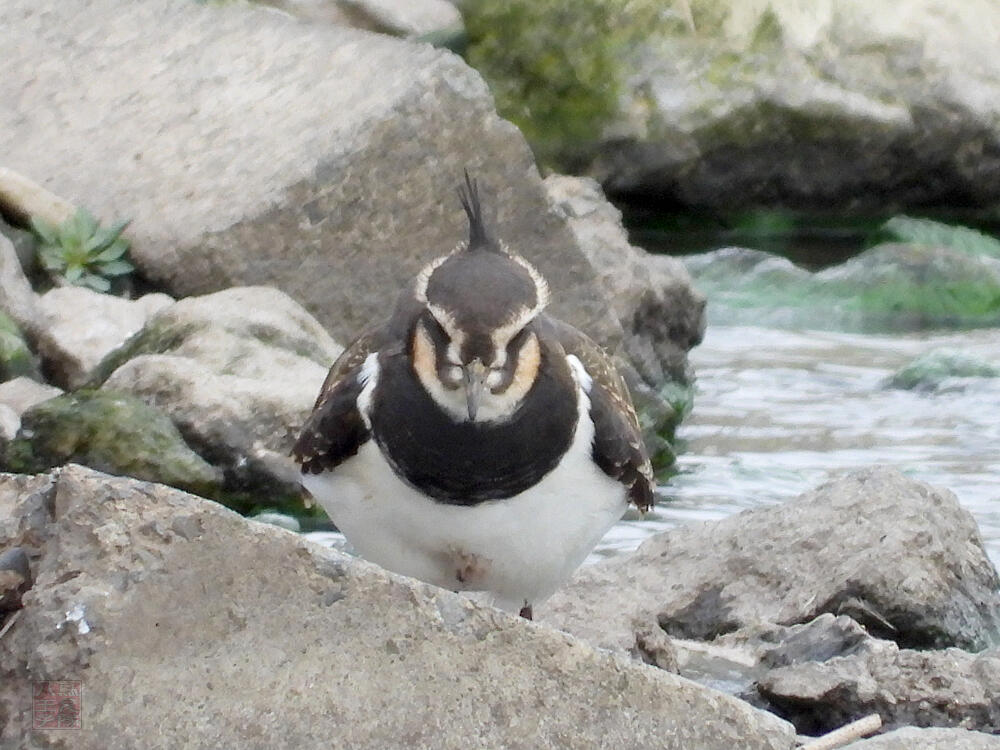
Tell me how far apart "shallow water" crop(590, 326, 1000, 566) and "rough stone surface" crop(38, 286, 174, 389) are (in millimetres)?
2203

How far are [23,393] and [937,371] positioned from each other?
504 cm

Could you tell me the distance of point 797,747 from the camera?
3754mm

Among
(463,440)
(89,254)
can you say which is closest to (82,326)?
(89,254)

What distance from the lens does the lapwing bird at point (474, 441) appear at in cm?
476

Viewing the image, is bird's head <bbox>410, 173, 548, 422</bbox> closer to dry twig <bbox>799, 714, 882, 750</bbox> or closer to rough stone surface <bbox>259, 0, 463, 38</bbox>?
dry twig <bbox>799, 714, 882, 750</bbox>

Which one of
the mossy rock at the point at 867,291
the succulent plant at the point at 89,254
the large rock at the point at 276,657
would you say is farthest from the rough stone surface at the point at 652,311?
the large rock at the point at 276,657

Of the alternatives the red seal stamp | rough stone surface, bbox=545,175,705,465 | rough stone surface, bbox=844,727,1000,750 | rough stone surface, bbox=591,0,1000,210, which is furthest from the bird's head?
rough stone surface, bbox=591,0,1000,210

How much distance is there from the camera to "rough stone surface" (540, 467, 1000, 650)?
5.67 m

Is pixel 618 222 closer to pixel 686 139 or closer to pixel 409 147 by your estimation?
pixel 409 147

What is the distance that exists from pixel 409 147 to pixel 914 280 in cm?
519

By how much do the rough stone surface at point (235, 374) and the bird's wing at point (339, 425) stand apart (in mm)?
1938

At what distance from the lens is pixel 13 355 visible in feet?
25.6

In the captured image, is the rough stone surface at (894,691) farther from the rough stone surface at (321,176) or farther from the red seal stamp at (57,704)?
the rough stone surface at (321,176)

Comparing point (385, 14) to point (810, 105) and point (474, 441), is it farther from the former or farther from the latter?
point (474, 441)
